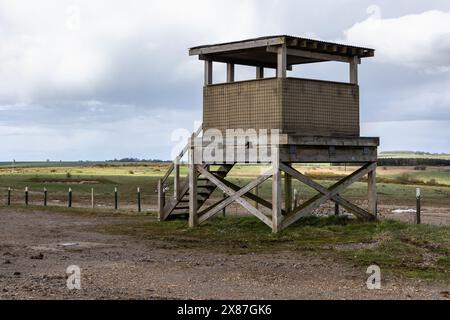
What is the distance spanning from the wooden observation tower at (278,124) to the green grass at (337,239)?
33.1 inches

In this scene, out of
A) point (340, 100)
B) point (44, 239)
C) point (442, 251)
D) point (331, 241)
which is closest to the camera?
point (442, 251)

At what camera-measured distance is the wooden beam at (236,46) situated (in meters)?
23.2

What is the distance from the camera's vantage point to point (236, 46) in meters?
24.4

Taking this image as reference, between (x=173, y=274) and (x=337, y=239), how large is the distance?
26.1ft

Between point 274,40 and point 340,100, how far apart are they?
3.64 metres

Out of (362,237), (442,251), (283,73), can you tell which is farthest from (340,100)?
(442,251)

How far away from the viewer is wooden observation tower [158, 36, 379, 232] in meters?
Result: 23.3

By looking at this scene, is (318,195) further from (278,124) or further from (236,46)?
(236,46)

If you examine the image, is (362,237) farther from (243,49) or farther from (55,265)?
(55,265)

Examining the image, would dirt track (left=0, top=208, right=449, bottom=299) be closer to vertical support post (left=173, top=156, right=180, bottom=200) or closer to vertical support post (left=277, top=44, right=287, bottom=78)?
vertical support post (left=173, top=156, right=180, bottom=200)

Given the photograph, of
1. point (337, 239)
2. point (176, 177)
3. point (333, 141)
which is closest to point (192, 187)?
point (176, 177)

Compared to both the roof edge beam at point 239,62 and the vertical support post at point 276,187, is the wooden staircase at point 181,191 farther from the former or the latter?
the vertical support post at point 276,187

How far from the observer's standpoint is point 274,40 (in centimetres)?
2322
